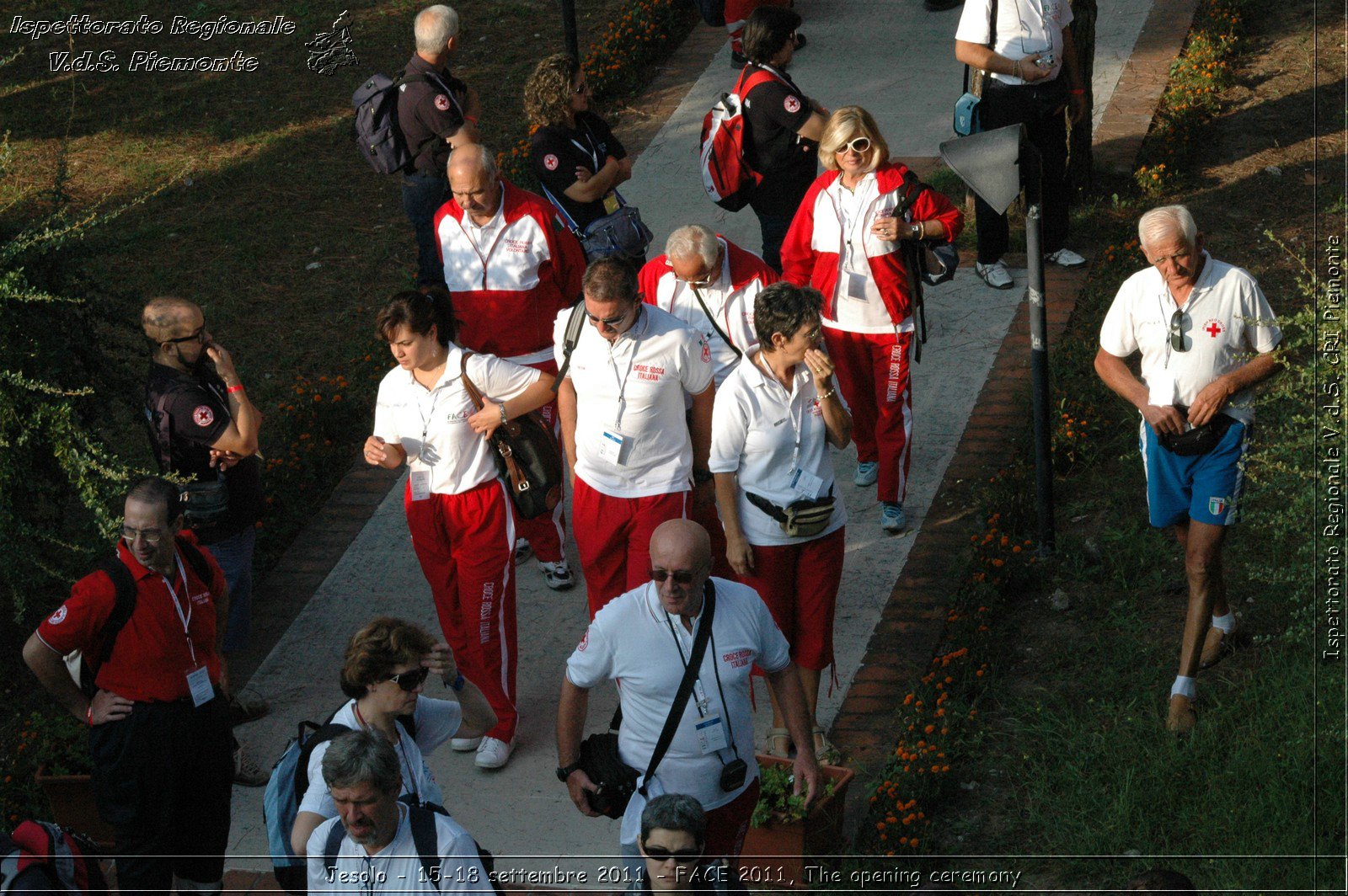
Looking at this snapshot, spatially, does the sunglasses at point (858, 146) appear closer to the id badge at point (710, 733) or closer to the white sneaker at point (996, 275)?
the white sneaker at point (996, 275)

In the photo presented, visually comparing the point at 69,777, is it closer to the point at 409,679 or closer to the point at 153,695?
the point at 153,695

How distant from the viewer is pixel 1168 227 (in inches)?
229

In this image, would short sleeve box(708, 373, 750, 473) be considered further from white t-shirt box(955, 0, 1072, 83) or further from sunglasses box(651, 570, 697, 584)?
white t-shirt box(955, 0, 1072, 83)

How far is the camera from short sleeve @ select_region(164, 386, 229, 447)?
6383 millimetres

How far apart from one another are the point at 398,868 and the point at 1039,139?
6.76m

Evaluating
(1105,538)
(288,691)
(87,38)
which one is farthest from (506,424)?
(87,38)

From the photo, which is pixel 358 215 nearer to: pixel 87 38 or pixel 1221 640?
pixel 87 38

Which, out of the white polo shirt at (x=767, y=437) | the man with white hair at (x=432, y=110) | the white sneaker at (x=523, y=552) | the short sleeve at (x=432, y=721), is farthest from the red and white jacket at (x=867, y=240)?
the short sleeve at (x=432, y=721)

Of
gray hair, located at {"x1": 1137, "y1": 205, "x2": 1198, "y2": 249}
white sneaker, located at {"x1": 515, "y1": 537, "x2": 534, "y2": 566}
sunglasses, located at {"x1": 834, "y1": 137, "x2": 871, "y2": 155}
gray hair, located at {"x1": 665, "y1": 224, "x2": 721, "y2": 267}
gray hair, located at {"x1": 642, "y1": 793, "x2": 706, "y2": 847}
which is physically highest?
gray hair, located at {"x1": 1137, "y1": 205, "x2": 1198, "y2": 249}

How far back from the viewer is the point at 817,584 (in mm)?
6066

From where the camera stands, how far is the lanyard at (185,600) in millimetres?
5617

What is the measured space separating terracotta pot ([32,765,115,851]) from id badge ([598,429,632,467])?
8.63ft

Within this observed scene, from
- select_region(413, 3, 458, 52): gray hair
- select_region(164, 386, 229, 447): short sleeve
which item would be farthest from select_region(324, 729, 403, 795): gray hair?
select_region(413, 3, 458, 52): gray hair

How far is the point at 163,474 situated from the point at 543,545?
204 cm
